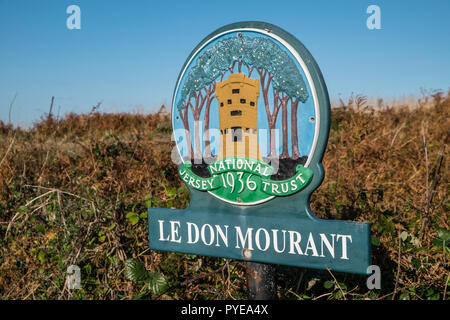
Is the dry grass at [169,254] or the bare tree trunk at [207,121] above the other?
the bare tree trunk at [207,121]

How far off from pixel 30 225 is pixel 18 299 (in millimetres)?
718

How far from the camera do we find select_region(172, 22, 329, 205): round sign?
2074mm

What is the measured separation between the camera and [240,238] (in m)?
2.25

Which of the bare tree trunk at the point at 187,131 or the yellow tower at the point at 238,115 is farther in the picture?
the bare tree trunk at the point at 187,131

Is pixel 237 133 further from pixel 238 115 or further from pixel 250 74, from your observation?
pixel 250 74

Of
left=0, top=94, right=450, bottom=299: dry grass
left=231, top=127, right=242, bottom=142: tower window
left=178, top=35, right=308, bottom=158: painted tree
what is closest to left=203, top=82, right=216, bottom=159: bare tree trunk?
left=178, top=35, right=308, bottom=158: painted tree

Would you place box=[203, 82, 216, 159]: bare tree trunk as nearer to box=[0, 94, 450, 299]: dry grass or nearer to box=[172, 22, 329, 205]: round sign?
box=[172, 22, 329, 205]: round sign

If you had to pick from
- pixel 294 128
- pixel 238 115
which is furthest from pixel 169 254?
pixel 294 128

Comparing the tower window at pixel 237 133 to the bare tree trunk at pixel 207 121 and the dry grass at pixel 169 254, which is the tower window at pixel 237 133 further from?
the dry grass at pixel 169 254

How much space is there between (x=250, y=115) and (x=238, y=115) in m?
0.07

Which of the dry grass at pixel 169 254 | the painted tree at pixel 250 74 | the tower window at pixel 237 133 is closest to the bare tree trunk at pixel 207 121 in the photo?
the painted tree at pixel 250 74

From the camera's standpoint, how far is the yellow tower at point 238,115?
2.18m
